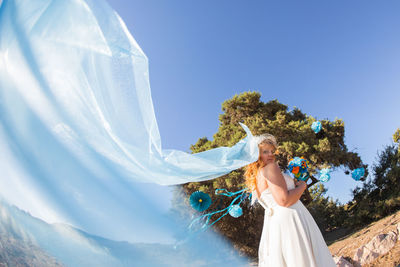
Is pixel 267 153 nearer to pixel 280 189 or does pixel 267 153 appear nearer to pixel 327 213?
pixel 280 189

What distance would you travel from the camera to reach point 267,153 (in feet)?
7.97

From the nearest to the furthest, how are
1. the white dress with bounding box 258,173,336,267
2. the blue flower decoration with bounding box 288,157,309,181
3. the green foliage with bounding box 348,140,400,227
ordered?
the white dress with bounding box 258,173,336,267 → the blue flower decoration with bounding box 288,157,309,181 → the green foliage with bounding box 348,140,400,227

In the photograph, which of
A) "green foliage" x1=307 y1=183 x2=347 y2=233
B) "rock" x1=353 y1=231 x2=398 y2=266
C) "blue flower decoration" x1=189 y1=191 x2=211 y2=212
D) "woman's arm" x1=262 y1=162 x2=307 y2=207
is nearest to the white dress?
"woman's arm" x1=262 y1=162 x2=307 y2=207

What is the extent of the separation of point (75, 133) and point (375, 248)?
211 inches

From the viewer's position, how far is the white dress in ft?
6.66

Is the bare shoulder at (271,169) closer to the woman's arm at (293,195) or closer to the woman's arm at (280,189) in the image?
the woman's arm at (280,189)

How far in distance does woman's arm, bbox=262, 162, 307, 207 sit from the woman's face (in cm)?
23

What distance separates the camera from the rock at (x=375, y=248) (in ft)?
15.6

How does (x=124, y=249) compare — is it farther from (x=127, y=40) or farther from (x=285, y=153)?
(x=285, y=153)

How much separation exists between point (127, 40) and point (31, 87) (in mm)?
857

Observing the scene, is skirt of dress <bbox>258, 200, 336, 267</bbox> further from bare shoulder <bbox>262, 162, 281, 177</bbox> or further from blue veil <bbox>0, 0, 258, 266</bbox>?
blue veil <bbox>0, 0, 258, 266</bbox>

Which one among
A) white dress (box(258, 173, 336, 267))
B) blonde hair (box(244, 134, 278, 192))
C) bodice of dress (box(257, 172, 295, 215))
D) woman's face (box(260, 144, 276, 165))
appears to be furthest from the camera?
blonde hair (box(244, 134, 278, 192))

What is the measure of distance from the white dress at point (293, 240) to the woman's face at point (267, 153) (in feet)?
0.76

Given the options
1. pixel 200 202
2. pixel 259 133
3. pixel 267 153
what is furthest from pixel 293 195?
pixel 259 133
